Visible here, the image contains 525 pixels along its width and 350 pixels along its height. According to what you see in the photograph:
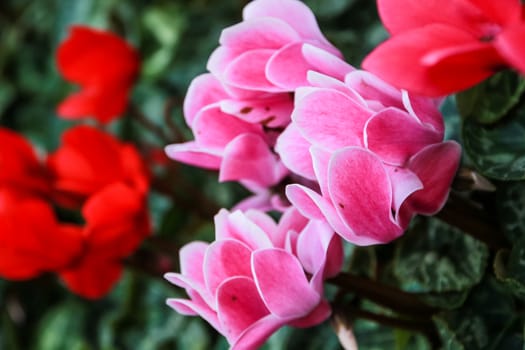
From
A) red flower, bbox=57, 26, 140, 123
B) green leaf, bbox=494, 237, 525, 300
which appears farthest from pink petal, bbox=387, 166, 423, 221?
red flower, bbox=57, 26, 140, 123

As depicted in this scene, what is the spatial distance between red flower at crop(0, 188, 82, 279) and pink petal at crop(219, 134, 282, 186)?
0.32 metres

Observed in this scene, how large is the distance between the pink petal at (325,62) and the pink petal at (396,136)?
0.05 metres

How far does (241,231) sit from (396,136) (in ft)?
0.38

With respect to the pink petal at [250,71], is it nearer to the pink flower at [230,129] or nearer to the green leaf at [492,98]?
the pink flower at [230,129]

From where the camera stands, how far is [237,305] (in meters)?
0.48

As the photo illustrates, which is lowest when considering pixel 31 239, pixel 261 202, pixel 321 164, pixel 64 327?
pixel 64 327

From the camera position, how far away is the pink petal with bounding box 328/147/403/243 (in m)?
0.43

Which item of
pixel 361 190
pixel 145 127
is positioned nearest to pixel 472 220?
pixel 361 190

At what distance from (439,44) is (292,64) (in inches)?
4.5

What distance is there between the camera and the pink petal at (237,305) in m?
0.47

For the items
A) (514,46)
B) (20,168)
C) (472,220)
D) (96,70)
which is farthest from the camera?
(96,70)

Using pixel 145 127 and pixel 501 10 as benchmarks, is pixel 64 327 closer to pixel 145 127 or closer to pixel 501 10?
pixel 145 127

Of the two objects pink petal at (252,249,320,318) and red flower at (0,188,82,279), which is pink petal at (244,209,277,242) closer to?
pink petal at (252,249,320,318)

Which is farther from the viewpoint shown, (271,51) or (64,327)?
(64,327)
